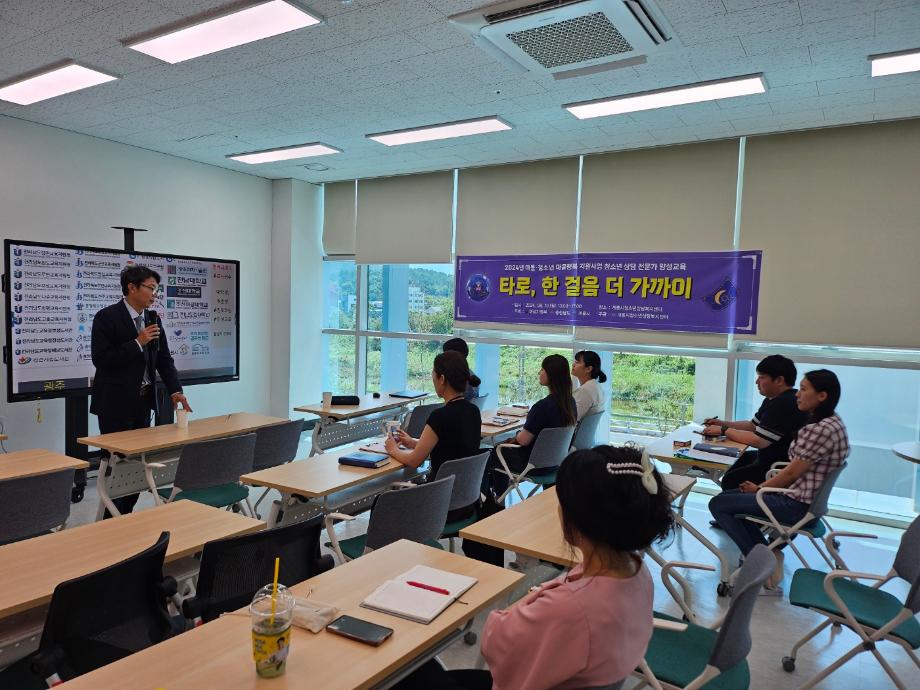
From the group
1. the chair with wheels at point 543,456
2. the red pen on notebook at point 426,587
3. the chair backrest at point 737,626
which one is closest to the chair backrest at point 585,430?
the chair with wheels at point 543,456

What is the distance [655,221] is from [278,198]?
435cm

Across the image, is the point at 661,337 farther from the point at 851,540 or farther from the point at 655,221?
the point at 851,540

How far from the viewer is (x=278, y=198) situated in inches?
289

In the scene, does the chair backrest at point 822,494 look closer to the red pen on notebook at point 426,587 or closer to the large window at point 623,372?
the large window at point 623,372

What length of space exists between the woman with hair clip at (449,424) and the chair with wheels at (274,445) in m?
1.09

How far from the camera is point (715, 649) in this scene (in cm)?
164

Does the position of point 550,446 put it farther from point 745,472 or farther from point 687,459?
point 745,472

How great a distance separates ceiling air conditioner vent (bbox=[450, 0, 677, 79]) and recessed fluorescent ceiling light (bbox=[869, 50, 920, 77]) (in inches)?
46.4

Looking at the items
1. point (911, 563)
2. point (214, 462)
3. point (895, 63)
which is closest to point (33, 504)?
point (214, 462)

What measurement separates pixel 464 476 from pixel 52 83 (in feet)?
12.6

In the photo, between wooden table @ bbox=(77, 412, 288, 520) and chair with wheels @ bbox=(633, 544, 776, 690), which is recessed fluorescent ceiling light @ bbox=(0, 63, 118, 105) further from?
chair with wheels @ bbox=(633, 544, 776, 690)

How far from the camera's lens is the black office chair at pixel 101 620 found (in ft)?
5.08

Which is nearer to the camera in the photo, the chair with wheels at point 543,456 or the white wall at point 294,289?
the chair with wheels at point 543,456

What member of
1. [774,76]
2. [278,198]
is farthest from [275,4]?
[278,198]
